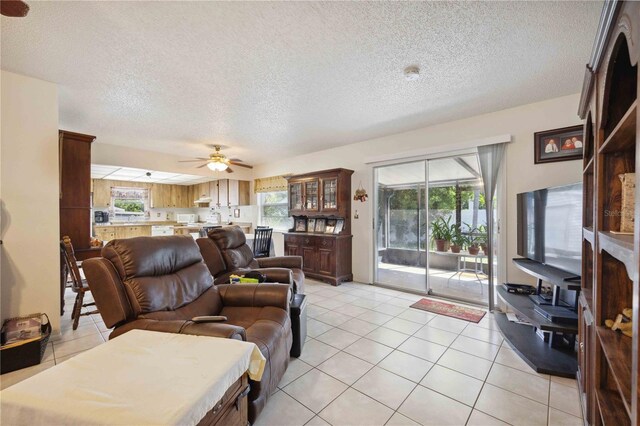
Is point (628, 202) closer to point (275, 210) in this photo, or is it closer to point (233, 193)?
point (275, 210)

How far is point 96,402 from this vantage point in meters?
0.83

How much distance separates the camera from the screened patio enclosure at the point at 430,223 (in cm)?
380

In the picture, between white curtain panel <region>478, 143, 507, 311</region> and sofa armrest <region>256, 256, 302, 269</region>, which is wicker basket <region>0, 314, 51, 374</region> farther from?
white curtain panel <region>478, 143, 507, 311</region>

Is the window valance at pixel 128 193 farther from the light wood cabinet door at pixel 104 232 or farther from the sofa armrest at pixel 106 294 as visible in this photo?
the sofa armrest at pixel 106 294

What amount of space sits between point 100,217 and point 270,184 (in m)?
4.99

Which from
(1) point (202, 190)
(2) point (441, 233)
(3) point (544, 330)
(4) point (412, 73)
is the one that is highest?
(4) point (412, 73)

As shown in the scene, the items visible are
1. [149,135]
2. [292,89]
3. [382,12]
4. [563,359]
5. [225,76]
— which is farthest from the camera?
[149,135]

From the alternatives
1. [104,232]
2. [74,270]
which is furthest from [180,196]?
[74,270]

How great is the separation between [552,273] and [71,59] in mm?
4540

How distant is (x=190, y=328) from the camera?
1424 millimetres

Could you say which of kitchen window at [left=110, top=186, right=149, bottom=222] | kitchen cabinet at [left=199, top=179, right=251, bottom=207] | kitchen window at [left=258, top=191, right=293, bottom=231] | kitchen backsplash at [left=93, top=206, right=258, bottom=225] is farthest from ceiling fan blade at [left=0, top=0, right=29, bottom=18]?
kitchen window at [left=110, top=186, right=149, bottom=222]

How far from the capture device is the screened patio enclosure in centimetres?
380

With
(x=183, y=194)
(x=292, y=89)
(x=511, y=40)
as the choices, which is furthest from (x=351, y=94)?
(x=183, y=194)

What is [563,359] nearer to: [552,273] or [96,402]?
[552,273]
